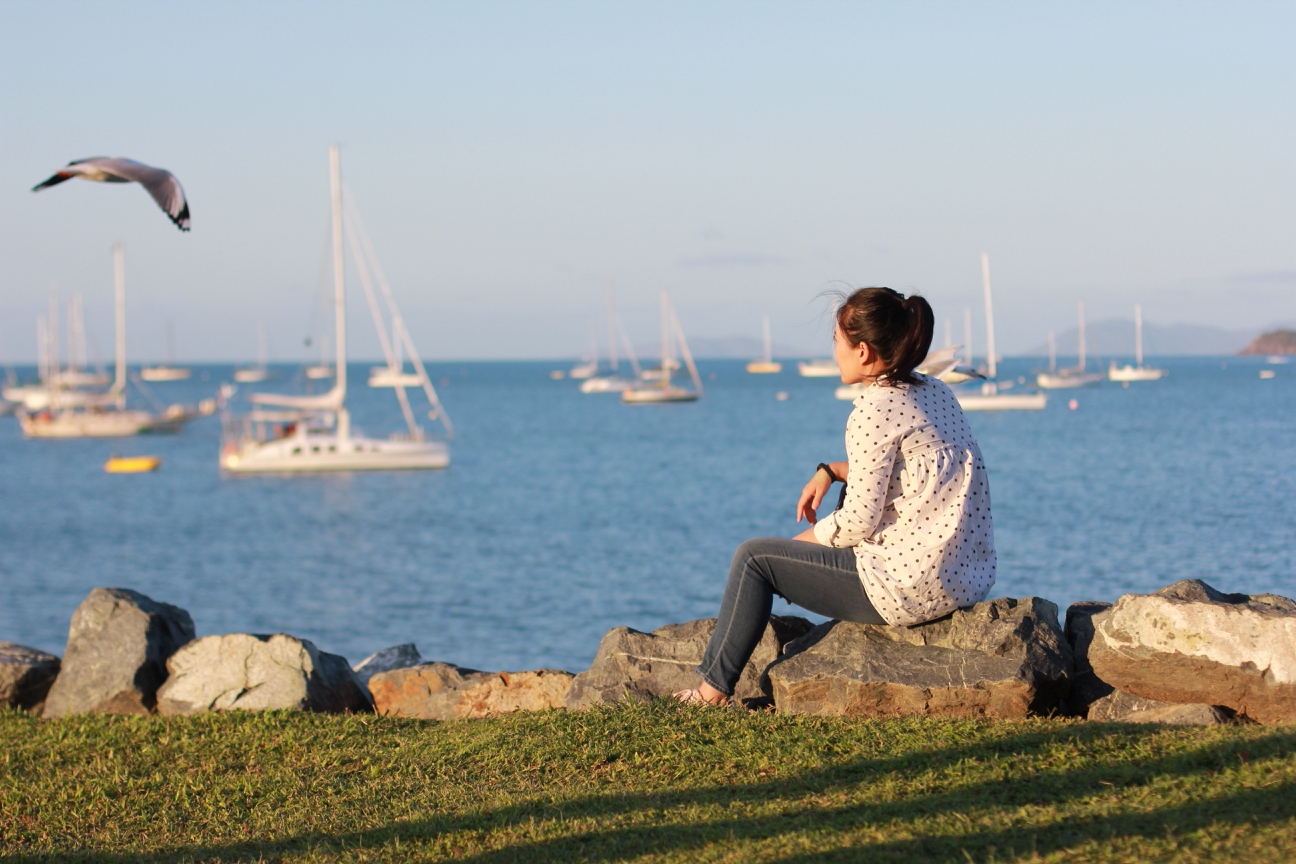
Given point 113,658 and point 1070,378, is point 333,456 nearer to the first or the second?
point 113,658

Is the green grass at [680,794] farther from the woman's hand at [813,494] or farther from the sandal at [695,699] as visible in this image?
the woman's hand at [813,494]

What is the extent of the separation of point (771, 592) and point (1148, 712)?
1.74 meters

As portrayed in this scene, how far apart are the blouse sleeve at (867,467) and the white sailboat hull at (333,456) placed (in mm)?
38901

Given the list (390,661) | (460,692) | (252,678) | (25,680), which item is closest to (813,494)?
(460,692)

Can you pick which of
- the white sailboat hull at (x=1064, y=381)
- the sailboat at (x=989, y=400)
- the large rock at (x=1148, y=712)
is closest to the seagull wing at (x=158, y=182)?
the large rock at (x=1148, y=712)

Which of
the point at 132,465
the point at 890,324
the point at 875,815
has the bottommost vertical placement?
the point at 132,465

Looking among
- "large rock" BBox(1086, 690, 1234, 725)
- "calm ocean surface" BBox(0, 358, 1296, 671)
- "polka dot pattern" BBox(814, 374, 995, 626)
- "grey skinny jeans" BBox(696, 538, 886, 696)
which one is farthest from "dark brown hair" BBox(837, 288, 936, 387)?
"calm ocean surface" BBox(0, 358, 1296, 671)

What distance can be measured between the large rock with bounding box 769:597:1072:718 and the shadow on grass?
32cm

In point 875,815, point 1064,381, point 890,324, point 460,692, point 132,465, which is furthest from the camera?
point 1064,381

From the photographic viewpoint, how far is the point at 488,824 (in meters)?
4.36

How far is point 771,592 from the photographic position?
526cm

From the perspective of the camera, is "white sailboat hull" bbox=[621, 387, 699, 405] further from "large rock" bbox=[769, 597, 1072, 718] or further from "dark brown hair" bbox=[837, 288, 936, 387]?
"dark brown hair" bbox=[837, 288, 936, 387]

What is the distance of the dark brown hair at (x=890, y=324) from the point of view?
4.83 m

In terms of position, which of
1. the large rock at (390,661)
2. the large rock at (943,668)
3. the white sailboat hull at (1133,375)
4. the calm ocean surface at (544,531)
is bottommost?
the calm ocean surface at (544,531)
